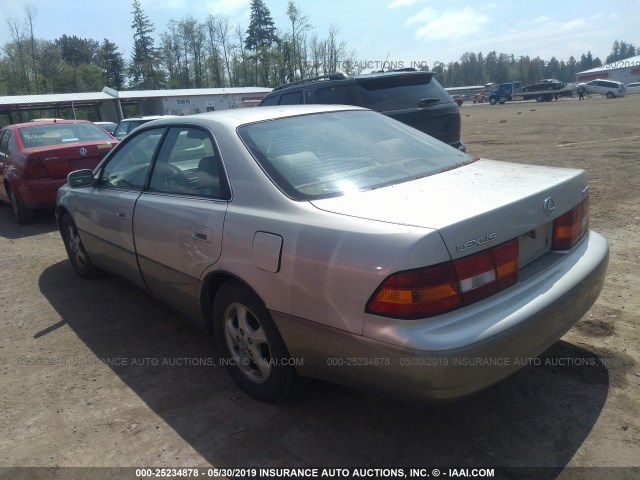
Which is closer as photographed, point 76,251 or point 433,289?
point 433,289

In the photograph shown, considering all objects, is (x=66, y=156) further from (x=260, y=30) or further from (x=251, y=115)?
(x=260, y=30)

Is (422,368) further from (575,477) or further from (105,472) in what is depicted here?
(105,472)

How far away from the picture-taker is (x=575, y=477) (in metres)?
2.12

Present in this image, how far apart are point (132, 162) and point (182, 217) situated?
1.23 m

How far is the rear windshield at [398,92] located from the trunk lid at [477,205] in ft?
11.6

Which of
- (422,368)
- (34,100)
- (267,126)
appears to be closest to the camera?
(422,368)

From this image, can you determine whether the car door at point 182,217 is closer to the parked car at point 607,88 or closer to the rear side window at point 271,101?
the rear side window at point 271,101

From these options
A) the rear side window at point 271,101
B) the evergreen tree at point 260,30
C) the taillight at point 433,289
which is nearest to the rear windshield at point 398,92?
the rear side window at point 271,101

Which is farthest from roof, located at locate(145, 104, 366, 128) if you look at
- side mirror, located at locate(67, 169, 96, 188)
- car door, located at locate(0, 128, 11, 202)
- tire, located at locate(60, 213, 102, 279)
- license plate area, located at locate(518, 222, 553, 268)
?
car door, located at locate(0, 128, 11, 202)

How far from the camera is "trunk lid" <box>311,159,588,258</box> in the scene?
6.79 ft

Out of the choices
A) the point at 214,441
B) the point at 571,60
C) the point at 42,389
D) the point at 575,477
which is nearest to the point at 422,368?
the point at 575,477

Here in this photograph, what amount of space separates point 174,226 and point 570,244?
2269mm

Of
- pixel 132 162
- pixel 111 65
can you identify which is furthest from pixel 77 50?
pixel 132 162

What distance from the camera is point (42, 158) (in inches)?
286
